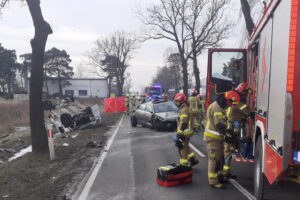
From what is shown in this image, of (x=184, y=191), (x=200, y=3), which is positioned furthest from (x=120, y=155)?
(x=200, y=3)

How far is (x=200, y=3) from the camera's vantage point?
28641 mm

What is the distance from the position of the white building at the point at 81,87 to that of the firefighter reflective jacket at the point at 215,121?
67.4 m

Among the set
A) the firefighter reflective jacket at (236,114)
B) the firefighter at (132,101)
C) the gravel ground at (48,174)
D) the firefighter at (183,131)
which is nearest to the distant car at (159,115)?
the gravel ground at (48,174)

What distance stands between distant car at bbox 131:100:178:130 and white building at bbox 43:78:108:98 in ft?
187

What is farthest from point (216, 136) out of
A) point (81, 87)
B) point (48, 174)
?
point (81, 87)

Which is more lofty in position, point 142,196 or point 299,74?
point 299,74

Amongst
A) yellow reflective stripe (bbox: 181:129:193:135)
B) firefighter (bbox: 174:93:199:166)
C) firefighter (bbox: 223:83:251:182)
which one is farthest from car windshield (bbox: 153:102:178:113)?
firefighter (bbox: 223:83:251:182)

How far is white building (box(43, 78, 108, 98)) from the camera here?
72.9 m

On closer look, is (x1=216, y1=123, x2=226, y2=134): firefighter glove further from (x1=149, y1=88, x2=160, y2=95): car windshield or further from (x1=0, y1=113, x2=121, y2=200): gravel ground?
(x1=149, y1=88, x2=160, y2=95): car windshield

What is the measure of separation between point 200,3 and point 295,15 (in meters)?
26.8

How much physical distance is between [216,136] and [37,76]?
604cm

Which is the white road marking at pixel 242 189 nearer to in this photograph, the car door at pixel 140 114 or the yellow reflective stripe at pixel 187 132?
the yellow reflective stripe at pixel 187 132

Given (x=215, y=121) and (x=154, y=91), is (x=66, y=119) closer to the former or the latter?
(x=215, y=121)

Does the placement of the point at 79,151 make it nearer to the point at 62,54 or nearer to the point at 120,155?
the point at 120,155
